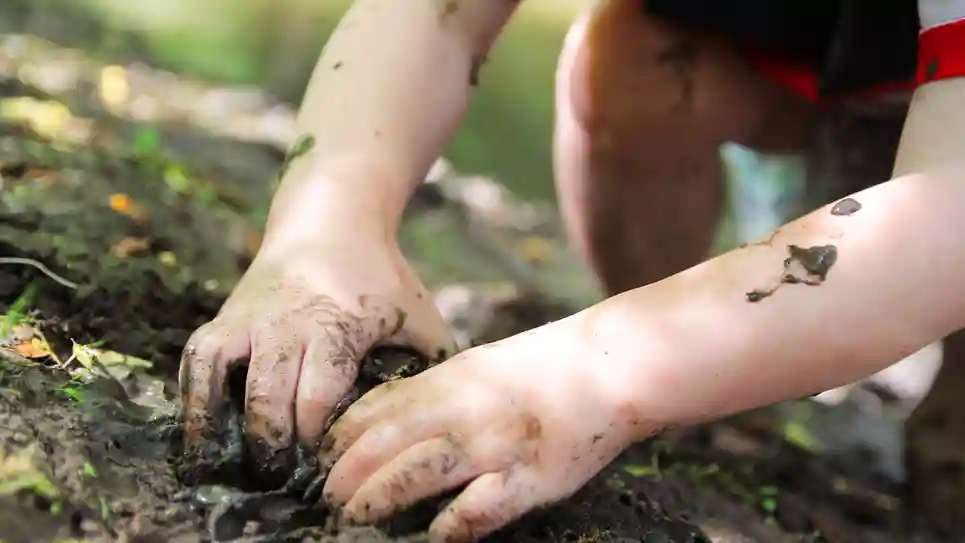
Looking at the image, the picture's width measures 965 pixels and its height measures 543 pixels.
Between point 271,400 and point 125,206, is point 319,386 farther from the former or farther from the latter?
point 125,206

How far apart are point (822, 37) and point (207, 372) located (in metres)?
0.79

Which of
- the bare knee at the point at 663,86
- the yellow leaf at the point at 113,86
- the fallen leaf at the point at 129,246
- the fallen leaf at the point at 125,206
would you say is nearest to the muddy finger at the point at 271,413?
the fallen leaf at the point at 129,246

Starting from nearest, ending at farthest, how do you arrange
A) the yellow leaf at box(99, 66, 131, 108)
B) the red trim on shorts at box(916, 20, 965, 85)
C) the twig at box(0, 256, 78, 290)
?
the red trim on shorts at box(916, 20, 965, 85) < the twig at box(0, 256, 78, 290) < the yellow leaf at box(99, 66, 131, 108)

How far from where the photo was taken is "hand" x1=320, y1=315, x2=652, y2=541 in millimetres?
544

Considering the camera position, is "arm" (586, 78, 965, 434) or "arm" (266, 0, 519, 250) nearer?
"arm" (586, 78, 965, 434)

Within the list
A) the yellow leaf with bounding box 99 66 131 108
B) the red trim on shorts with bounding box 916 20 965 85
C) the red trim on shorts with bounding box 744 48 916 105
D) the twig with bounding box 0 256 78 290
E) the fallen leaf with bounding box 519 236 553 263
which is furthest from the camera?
the fallen leaf with bounding box 519 236 553 263

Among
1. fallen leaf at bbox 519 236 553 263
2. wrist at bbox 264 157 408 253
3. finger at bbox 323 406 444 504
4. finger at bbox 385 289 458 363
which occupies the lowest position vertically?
fallen leaf at bbox 519 236 553 263

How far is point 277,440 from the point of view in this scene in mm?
588

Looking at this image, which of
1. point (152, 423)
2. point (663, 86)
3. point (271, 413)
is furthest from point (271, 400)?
point (663, 86)

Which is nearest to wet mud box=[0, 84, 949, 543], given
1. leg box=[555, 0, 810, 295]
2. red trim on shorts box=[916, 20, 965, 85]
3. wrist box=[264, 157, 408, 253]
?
wrist box=[264, 157, 408, 253]

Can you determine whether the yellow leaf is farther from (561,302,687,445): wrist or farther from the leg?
(561,302,687,445): wrist

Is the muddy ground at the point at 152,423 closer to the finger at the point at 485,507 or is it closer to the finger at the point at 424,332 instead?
the finger at the point at 485,507

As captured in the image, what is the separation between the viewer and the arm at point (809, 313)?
60 cm

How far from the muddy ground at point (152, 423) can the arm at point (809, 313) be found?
0.39ft
